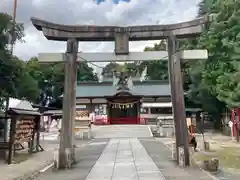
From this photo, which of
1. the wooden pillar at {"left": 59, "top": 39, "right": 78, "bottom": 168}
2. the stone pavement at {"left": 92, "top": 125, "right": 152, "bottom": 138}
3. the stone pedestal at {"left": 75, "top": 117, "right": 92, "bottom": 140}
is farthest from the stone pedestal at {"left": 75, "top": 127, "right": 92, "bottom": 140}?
the wooden pillar at {"left": 59, "top": 39, "right": 78, "bottom": 168}

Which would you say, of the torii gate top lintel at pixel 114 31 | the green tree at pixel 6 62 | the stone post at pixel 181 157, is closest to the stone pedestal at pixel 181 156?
the stone post at pixel 181 157

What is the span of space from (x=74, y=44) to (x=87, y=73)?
59.4 meters

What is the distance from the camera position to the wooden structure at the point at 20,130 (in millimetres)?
12102

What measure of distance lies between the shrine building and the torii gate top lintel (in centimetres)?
2895

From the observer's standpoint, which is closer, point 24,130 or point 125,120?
point 24,130

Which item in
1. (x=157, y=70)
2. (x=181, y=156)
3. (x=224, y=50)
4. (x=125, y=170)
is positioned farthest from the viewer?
(x=157, y=70)

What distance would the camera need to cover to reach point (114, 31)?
35.8 feet

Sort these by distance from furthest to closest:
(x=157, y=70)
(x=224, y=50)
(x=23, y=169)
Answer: (x=157, y=70)
(x=224, y=50)
(x=23, y=169)

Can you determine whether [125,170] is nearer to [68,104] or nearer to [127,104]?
[68,104]

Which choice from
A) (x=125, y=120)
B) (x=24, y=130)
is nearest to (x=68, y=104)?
(x=24, y=130)

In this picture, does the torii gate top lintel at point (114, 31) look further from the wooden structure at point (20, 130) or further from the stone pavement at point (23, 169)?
the stone pavement at point (23, 169)

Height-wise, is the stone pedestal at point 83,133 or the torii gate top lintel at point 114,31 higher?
the torii gate top lintel at point 114,31

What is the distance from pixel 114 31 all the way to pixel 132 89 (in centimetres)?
3541

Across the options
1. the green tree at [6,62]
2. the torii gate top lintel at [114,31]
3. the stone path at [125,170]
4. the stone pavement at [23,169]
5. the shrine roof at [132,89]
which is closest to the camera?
the stone path at [125,170]
